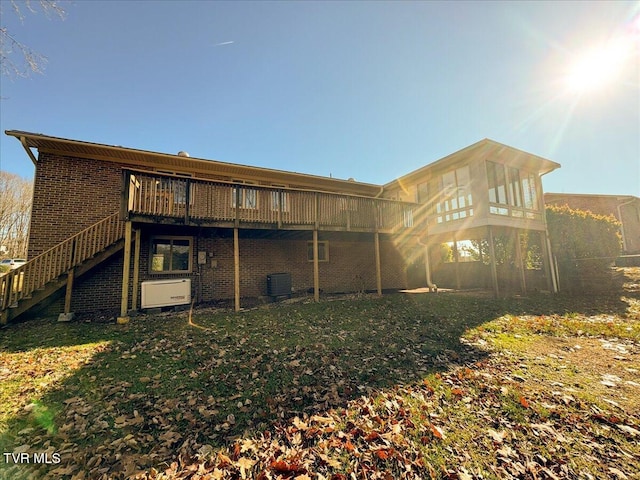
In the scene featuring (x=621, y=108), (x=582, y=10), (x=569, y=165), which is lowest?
(x=569, y=165)

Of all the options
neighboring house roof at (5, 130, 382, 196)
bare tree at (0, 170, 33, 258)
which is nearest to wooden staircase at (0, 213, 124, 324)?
neighboring house roof at (5, 130, 382, 196)

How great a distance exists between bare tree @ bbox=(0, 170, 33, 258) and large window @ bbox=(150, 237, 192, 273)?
102ft

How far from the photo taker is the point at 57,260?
811 centimetres

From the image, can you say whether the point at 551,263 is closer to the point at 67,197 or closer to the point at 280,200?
the point at 280,200

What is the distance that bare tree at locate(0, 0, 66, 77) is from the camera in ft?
13.7

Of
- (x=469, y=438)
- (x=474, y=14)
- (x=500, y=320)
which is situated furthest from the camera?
(x=474, y=14)

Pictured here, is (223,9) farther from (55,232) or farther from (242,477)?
(242,477)

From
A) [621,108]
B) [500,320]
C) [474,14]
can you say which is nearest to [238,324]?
[500,320]

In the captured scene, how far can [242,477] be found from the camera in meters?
2.36

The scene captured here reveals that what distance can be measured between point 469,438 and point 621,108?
14572 mm

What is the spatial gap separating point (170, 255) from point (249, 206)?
405 cm

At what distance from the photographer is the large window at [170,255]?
33.8 feet

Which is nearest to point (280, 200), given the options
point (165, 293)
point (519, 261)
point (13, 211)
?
point (165, 293)

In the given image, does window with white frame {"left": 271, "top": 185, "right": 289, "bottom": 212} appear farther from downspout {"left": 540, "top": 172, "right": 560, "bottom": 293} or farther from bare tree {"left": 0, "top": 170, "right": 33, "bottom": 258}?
bare tree {"left": 0, "top": 170, "right": 33, "bottom": 258}
